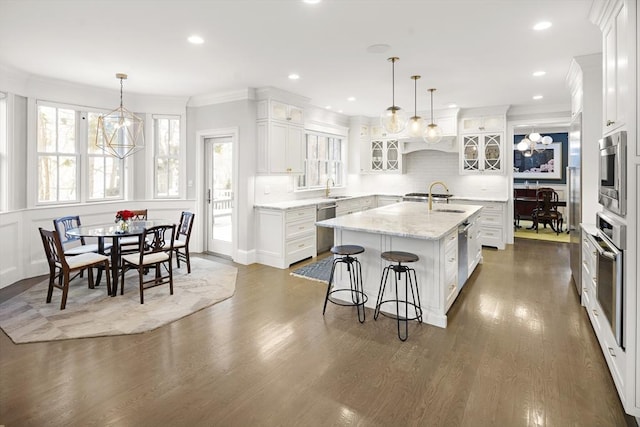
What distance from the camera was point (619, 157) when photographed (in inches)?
86.9

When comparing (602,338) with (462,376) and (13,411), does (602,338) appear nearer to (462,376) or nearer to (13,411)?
(462,376)

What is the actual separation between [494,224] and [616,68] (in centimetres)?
473

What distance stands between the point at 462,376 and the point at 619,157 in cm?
172

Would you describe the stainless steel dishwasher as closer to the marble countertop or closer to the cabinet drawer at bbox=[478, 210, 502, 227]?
the marble countertop

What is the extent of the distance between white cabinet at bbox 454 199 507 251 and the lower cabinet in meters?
3.40

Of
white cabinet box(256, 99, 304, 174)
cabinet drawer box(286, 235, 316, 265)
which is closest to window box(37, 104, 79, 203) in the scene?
white cabinet box(256, 99, 304, 174)

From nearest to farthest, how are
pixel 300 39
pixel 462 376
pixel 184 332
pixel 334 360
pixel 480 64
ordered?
pixel 462 376 < pixel 334 360 < pixel 184 332 < pixel 300 39 < pixel 480 64

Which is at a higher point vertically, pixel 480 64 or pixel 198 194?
pixel 480 64

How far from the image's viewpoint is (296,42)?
3725 mm

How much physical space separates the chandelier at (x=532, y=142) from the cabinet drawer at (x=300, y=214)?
260 inches

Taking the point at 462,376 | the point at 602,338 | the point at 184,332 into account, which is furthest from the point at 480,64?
the point at 184,332

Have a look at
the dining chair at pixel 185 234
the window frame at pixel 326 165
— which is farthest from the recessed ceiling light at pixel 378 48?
the window frame at pixel 326 165

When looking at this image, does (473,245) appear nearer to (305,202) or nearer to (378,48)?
(305,202)

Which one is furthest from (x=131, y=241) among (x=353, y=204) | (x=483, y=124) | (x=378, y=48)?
(x=483, y=124)
